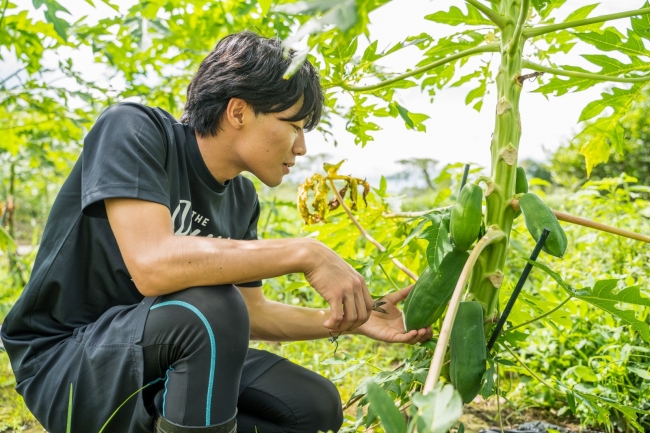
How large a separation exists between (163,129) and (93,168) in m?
0.27

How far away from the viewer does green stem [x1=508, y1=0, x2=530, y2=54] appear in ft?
3.93

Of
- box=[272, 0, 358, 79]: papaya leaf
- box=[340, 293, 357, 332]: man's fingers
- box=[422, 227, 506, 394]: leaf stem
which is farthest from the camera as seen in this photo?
box=[340, 293, 357, 332]: man's fingers

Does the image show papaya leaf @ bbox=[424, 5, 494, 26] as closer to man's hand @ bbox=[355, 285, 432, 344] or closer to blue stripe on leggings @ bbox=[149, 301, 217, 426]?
man's hand @ bbox=[355, 285, 432, 344]

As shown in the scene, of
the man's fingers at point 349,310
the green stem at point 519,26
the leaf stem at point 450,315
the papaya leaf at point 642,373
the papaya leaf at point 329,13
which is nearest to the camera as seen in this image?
the papaya leaf at point 329,13

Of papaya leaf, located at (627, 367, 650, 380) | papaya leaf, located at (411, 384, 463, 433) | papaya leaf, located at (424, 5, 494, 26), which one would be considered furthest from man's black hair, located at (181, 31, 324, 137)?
papaya leaf, located at (627, 367, 650, 380)

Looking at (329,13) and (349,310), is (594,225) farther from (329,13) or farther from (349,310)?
(329,13)

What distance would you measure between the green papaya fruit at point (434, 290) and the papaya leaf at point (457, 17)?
2.02 ft

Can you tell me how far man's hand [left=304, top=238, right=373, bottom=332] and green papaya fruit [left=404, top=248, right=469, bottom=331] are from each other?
5.8 inches

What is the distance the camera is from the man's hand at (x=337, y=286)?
1293 mm

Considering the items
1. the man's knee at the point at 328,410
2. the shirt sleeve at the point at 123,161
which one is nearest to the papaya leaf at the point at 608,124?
the man's knee at the point at 328,410

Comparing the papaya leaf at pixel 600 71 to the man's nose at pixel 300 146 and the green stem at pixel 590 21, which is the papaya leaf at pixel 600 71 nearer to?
the green stem at pixel 590 21

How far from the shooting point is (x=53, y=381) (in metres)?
1.43

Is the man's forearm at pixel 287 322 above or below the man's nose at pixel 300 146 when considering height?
below

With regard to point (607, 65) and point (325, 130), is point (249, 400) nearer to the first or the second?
point (325, 130)
